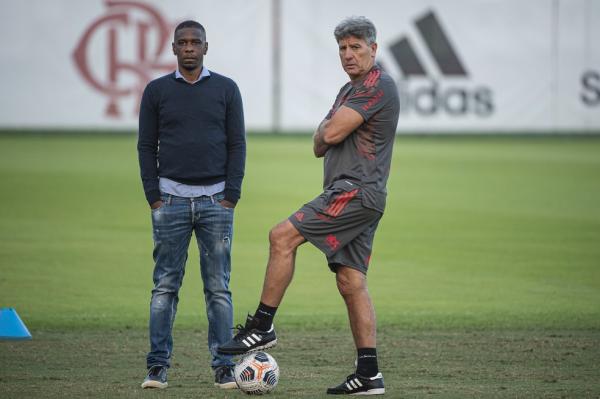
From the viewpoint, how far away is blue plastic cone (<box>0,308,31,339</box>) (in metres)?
9.16

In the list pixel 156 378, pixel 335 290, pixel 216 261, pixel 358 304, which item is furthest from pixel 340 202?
pixel 335 290

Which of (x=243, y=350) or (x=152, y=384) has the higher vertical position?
(x=243, y=350)

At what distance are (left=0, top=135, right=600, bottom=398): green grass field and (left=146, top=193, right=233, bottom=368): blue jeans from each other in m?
0.34

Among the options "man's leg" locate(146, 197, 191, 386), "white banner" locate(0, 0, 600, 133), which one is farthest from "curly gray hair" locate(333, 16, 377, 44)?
"white banner" locate(0, 0, 600, 133)

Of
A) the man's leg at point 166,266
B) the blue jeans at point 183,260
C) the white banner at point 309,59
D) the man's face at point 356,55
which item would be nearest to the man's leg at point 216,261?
the blue jeans at point 183,260

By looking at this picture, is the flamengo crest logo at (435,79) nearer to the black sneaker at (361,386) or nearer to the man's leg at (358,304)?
the man's leg at (358,304)

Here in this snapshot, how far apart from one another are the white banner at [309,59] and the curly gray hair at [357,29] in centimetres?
2729

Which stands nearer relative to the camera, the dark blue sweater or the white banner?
the dark blue sweater

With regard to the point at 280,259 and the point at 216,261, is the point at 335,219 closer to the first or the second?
the point at 280,259

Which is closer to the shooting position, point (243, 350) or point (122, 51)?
point (243, 350)

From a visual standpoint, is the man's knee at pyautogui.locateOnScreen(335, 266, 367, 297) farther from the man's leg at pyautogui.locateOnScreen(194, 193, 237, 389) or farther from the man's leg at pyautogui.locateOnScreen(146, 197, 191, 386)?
the man's leg at pyautogui.locateOnScreen(146, 197, 191, 386)

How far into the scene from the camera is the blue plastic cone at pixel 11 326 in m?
9.16

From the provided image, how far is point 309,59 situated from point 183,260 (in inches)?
1127

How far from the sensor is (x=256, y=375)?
23.9 ft
